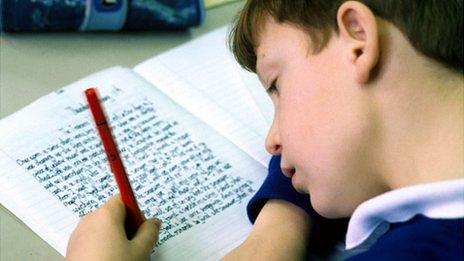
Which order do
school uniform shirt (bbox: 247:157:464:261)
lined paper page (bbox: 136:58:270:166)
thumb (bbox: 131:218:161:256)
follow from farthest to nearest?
lined paper page (bbox: 136:58:270:166), thumb (bbox: 131:218:161:256), school uniform shirt (bbox: 247:157:464:261)

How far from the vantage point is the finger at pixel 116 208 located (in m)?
0.69

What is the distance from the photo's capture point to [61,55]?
973 mm

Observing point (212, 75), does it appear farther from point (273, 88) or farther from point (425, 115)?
point (425, 115)

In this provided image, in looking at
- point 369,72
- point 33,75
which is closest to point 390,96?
point 369,72

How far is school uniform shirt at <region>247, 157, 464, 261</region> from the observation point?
0.57 meters

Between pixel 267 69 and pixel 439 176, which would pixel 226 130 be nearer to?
pixel 267 69

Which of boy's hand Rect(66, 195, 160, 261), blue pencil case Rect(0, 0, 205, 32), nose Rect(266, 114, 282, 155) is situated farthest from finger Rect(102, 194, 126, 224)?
blue pencil case Rect(0, 0, 205, 32)

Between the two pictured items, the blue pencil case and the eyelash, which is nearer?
the eyelash

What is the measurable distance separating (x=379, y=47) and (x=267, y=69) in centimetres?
12

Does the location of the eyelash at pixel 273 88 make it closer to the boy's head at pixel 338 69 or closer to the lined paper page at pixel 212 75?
the boy's head at pixel 338 69

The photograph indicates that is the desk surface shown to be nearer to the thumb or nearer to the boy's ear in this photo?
the thumb

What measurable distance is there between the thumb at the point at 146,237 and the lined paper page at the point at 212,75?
216 millimetres

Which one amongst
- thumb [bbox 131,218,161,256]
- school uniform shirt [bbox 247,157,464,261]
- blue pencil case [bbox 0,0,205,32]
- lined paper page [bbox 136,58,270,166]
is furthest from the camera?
blue pencil case [bbox 0,0,205,32]

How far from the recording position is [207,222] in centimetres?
75
